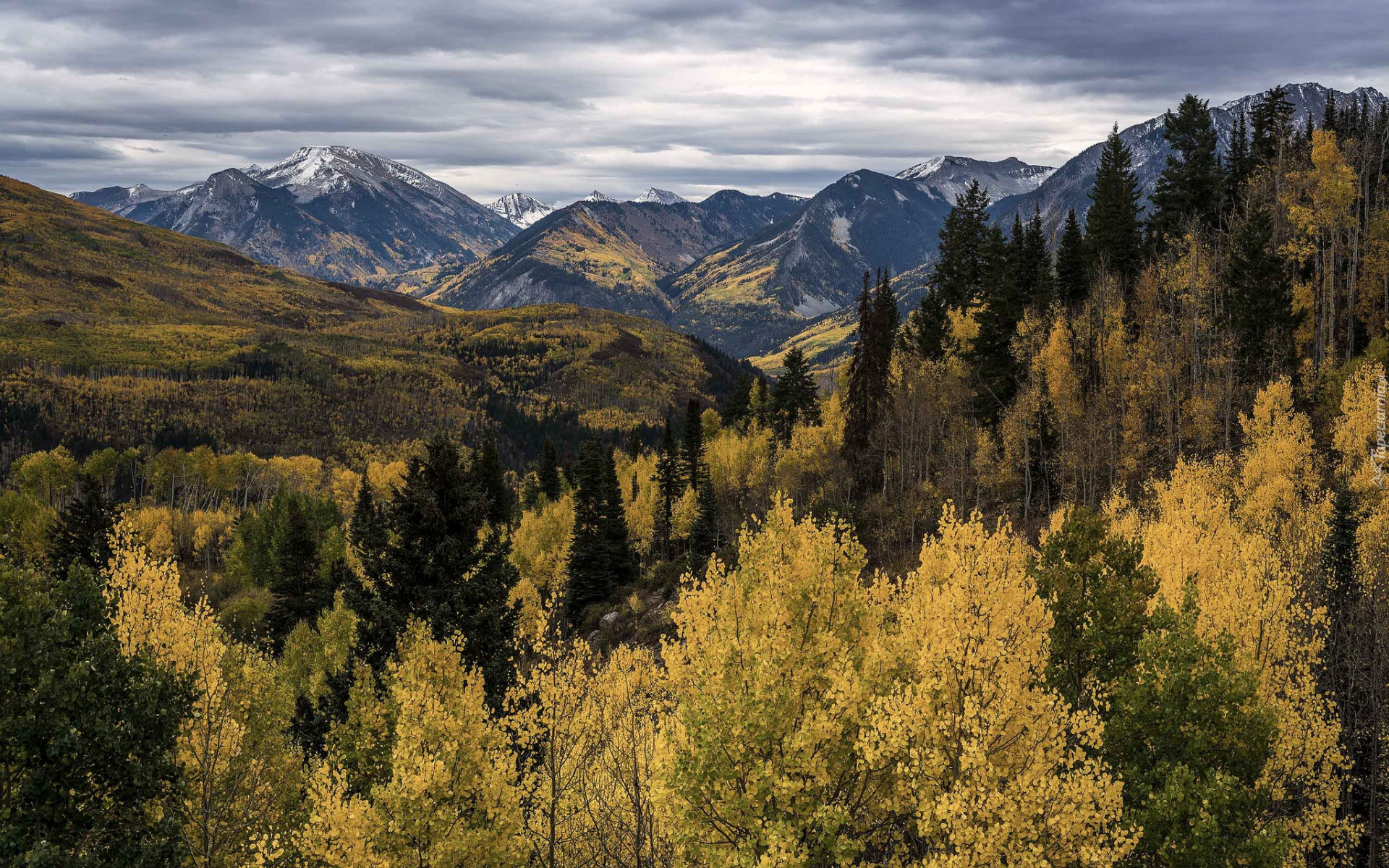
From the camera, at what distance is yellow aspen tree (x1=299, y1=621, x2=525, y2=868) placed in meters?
17.9

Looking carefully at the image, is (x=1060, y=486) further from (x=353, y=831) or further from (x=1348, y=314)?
(x=353, y=831)

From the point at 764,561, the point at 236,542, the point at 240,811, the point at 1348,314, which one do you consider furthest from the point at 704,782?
the point at 236,542

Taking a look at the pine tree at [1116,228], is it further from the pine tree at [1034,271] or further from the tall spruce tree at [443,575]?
the tall spruce tree at [443,575]

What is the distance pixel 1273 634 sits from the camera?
91.8 ft

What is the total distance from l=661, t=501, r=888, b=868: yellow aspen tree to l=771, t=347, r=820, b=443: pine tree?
74954 millimetres

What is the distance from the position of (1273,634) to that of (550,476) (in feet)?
291

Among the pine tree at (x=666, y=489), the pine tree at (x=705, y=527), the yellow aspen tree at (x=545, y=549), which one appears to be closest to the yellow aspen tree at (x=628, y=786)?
the pine tree at (x=705, y=527)

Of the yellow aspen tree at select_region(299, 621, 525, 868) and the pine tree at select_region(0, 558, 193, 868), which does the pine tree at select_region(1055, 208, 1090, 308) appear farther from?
the pine tree at select_region(0, 558, 193, 868)

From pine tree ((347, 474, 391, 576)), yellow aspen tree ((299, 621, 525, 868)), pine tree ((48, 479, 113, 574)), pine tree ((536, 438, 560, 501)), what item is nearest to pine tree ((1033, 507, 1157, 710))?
yellow aspen tree ((299, 621, 525, 868))

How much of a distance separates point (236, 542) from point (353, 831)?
107m

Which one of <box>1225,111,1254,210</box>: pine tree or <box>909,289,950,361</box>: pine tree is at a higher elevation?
<box>1225,111,1254,210</box>: pine tree

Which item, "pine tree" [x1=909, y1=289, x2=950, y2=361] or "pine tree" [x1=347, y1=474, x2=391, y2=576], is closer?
"pine tree" [x1=347, y1=474, x2=391, y2=576]

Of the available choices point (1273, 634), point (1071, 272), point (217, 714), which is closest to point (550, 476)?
point (1071, 272)

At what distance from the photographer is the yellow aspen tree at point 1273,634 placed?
25641 millimetres
